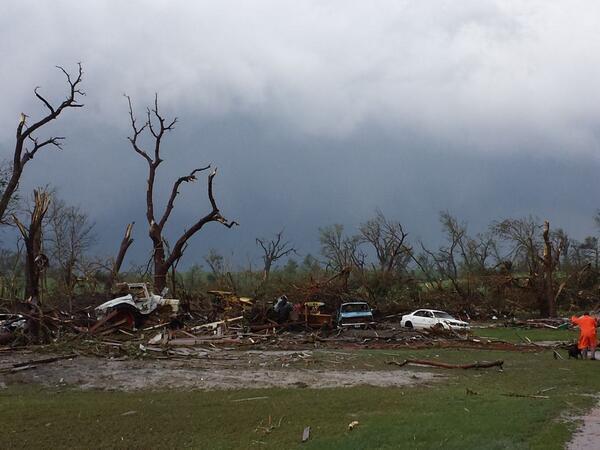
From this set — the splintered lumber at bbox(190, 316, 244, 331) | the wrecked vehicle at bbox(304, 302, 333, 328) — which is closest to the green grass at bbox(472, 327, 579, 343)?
the wrecked vehicle at bbox(304, 302, 333, 328)

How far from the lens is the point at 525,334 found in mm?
31859

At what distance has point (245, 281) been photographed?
5003 cm

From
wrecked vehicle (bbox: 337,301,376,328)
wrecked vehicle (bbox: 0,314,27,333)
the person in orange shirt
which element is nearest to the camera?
the person in orange shirt

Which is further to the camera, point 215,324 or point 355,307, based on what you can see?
point 355,307

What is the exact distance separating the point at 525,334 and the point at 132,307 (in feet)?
62.6

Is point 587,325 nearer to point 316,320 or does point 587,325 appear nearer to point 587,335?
point 587,335

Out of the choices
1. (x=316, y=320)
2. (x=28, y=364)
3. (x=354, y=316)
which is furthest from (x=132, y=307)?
(x=28, y=364)

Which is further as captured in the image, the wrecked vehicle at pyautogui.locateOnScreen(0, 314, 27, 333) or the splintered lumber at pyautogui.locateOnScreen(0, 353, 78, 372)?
the wrecked vehicle at pyautogui.locateOnScreen(0, 314, 27, 333)

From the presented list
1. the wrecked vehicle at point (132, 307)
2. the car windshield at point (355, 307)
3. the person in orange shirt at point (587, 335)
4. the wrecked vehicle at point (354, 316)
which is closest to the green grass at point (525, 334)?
the wrecked vehicle at point (354, 316)

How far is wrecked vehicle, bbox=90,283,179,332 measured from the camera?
28383 millimetres

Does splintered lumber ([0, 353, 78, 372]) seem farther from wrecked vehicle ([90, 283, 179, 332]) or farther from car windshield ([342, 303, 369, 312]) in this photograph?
car windshield ([342, 303, 369, 312])

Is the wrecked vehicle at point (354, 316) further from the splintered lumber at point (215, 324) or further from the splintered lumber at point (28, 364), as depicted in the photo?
the splintered lumber at point (28, 364)

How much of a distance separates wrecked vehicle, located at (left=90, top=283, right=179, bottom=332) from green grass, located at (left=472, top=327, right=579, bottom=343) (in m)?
15.5

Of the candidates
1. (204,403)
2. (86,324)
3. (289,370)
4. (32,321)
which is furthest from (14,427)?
(86,324)
